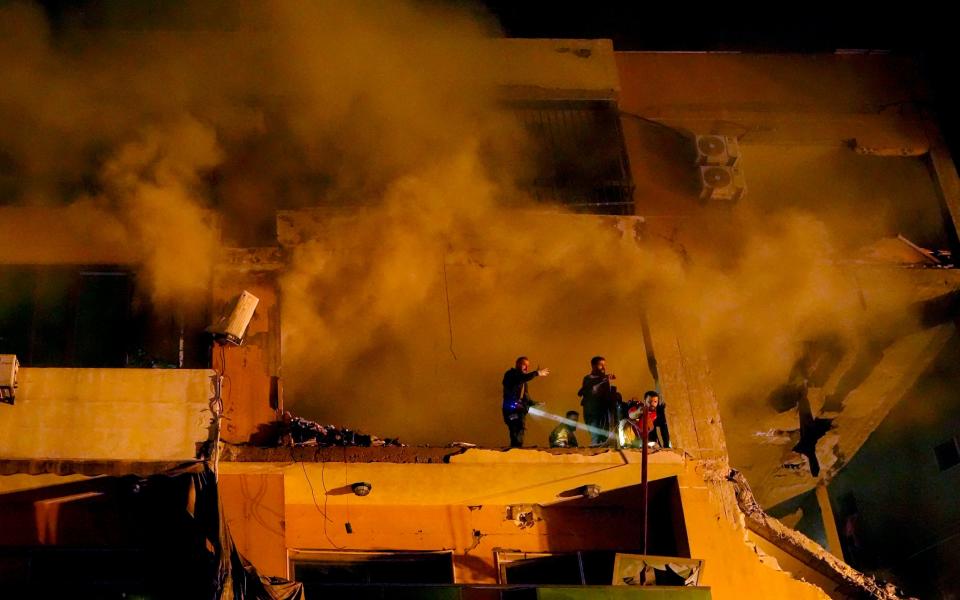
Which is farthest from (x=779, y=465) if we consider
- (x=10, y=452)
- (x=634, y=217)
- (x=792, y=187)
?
(x=10, y=452)

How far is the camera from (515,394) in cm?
1095

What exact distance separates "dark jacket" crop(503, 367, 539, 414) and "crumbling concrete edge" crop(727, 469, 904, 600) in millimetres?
2455

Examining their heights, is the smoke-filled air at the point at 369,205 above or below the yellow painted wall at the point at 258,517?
above

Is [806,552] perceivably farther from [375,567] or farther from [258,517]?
[258,517]

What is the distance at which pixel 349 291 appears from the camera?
11.7 meters

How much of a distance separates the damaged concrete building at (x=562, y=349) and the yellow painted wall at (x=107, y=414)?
2cm

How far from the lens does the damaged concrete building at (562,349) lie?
29.9 feet

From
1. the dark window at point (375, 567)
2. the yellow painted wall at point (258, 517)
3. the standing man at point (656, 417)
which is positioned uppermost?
the standing man at point (656, 417)

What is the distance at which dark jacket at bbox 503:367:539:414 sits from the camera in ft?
35.6

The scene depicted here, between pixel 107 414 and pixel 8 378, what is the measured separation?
909 mm

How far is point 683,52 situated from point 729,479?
6955mm

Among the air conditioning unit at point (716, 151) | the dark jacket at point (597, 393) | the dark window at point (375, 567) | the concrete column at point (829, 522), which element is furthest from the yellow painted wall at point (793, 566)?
the concrete column at point (829, 522)

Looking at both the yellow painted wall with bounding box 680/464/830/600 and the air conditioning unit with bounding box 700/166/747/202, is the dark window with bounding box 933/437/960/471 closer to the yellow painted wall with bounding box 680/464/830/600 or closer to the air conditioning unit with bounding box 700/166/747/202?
the air conditioning unit with bounding box 700/166/747/202

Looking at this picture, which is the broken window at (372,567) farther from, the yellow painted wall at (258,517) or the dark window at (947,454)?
the dark window at (947,454)
